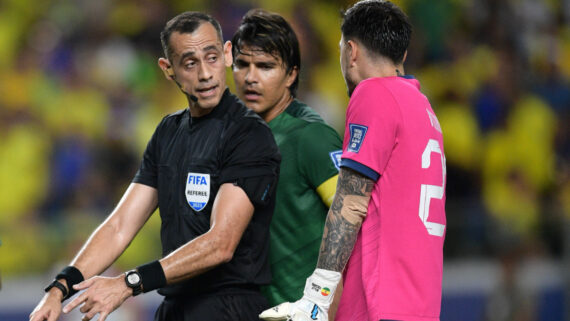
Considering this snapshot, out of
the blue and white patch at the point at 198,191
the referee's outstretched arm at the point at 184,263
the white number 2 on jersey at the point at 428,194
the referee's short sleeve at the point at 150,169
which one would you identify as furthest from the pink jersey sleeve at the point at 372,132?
the referee's short sleeve at the point at 150,169

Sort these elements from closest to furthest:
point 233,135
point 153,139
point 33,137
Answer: point 233,135
point 153,139
point 33,137

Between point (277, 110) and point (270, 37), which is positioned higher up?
point (270, 37)

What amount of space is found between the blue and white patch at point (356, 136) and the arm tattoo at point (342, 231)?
87mm

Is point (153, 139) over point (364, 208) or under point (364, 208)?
over

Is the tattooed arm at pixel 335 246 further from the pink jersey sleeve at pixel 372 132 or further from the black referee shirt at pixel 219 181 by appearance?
the black referee shirt at pixel 219 181

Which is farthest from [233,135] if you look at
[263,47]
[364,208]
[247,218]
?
[263,47]

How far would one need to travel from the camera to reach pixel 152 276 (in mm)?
3072

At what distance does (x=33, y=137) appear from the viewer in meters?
8.58

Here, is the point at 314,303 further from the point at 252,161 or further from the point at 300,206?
the point at 300,206

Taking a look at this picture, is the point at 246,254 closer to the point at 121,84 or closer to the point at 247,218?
the point at 247,218

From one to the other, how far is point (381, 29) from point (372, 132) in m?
0.45

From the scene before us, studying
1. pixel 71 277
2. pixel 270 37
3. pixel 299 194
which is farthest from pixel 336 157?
pixel 71 277

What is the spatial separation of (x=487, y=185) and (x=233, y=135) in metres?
5.15

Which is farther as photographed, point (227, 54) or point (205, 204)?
point (227, 54)
